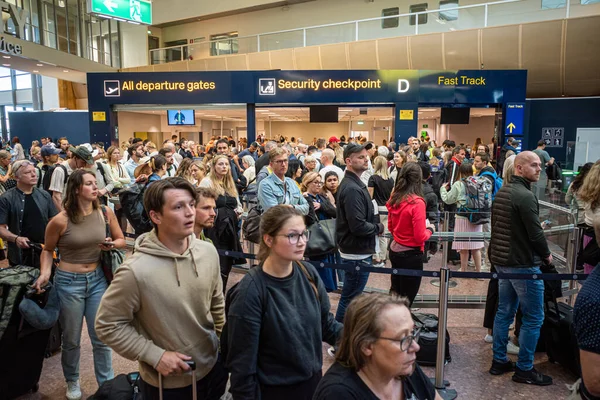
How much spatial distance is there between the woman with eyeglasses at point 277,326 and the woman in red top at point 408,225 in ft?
7.11

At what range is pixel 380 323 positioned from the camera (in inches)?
66.0

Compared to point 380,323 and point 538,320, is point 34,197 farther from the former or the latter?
point 538,320

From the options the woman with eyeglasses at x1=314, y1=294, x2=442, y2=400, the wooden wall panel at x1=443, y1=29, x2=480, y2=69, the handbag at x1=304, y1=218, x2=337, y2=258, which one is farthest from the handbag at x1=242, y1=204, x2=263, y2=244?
the wooden wall panel at x1=443, y1=29, x2=480, y2=69

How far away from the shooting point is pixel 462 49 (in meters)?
19.3

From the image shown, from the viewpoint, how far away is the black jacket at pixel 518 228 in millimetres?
3830

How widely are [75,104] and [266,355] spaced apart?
30.9 metres

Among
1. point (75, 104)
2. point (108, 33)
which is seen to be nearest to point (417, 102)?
point (108, 33)

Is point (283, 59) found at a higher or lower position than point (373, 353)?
higher

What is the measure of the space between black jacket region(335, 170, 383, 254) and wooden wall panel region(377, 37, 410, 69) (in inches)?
685

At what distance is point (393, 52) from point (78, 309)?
1926 cm

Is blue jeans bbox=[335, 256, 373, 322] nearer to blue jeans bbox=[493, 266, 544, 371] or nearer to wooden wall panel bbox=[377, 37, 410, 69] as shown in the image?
blue jeans bbox=[493, 266, 544, 371]

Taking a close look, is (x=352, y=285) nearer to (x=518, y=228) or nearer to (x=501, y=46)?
(x=518, y=228)

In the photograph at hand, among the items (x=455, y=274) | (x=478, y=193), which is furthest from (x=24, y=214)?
(x=478, y=193)

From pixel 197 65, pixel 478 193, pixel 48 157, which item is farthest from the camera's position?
pixel 197 65
